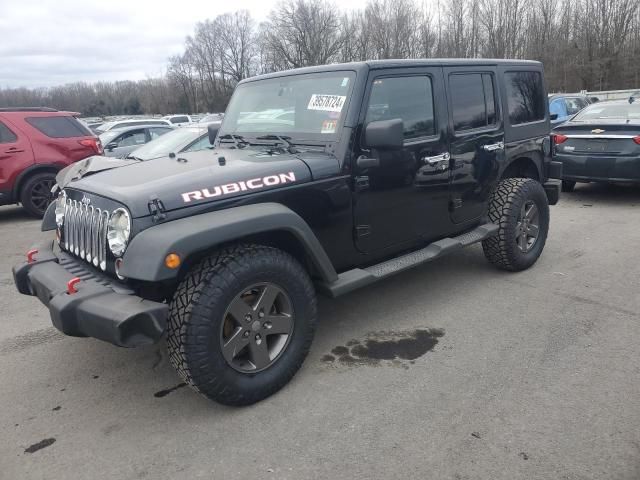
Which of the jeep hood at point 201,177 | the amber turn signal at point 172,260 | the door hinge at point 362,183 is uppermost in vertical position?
the jeep hood at point 201,177

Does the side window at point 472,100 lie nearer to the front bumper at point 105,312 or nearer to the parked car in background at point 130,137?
the front bumper at point 105,312

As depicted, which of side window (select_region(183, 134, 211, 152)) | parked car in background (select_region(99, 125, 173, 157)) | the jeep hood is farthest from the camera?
parked car in background (select_region(99, 125, 173, 157))

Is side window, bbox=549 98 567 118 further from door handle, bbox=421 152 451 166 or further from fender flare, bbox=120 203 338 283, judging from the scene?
fender flare, bbox=120 203 338 283

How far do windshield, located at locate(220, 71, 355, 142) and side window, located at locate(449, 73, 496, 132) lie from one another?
1124 millimetres

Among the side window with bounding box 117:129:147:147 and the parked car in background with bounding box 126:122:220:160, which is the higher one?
the side window with bounding box 117:129:147:147

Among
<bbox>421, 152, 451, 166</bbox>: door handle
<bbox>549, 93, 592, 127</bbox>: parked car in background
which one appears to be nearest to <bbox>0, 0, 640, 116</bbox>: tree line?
<bbox>549, 93, 592, 127</bbox>: parked car in background

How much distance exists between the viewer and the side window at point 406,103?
364cm

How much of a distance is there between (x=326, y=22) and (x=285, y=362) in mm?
53121

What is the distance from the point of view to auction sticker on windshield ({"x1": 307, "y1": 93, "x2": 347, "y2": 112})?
11.6 ft

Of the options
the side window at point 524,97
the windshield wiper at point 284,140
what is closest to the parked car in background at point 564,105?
the side window at point 524,97

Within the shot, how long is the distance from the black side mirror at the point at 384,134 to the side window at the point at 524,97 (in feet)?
6.70

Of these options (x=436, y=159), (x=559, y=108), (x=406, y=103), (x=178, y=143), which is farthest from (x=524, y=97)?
(x=559, y=108)

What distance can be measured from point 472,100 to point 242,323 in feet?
9.39

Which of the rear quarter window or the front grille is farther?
the rear quarter window
